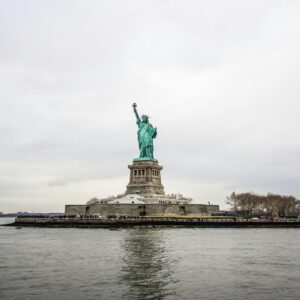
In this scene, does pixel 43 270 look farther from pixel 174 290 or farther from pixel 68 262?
pixel 174 290

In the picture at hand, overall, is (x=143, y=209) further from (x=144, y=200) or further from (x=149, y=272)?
(x=149, y=272)

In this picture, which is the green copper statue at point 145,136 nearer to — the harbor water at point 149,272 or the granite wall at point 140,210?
the granite wall at point 140,210

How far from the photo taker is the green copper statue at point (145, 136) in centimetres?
8874

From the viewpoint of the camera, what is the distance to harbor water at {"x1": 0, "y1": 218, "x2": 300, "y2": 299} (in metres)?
19.8

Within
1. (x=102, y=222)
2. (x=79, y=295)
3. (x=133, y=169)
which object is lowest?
(x=79, y=295)

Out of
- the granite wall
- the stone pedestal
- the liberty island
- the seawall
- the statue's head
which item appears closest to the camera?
the seawall

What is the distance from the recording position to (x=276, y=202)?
373 feet

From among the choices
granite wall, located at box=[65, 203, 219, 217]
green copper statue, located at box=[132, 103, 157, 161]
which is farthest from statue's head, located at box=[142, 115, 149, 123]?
granite wall, located at box=[65, 203, 219, 217]

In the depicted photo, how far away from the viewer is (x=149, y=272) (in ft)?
80.5

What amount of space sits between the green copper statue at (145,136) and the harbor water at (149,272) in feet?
165

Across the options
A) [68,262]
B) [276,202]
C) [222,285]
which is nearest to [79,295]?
[222,285]

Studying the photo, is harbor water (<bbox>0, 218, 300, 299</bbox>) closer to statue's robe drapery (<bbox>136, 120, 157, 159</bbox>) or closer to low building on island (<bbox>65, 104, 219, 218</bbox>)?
low building on island (<bbox>65, 104, 219, 218</bbox>)

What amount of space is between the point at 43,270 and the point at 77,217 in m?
50.5

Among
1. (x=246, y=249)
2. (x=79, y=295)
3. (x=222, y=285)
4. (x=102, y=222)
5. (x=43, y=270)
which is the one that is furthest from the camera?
(x=102, y=222)
